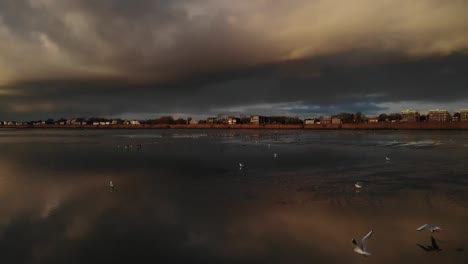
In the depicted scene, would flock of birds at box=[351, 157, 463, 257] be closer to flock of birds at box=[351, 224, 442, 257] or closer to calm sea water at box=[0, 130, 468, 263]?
flock of birds at box=[351, 224, 442, 257]

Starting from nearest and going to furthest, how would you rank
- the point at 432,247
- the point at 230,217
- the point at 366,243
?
1. the point at 366,243
2. the point at 432,247
3. the point at 230,217

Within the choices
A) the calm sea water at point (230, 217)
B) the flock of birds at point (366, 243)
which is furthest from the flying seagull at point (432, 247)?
the calm sea water at point (230, 217)

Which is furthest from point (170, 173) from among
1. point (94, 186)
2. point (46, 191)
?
point (46, 191)

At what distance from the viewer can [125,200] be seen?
12.7 metres

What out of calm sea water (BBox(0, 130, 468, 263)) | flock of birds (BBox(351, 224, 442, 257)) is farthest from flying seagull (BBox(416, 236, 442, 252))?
calm sea water (BBox(0, 130, 468, 263))

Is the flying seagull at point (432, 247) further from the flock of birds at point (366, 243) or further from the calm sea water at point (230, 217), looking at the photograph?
the calm sea water at point (230, 217)

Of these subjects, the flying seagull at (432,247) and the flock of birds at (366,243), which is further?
the flying seagull at (432,247)

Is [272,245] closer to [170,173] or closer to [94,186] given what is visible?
[94,186]

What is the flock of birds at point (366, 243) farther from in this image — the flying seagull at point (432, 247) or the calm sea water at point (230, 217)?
the calm sea water at point (230, 217)

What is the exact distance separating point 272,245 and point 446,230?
14.4 feet

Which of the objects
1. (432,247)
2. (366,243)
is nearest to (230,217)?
(366,243)

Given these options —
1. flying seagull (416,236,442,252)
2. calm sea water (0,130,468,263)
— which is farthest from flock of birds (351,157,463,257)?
calm sea water (0,130,468,263)

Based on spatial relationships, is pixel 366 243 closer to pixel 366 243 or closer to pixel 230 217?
pixel 366 243

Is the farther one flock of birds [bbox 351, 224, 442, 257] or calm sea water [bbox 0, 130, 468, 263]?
calm sea water [bbox 0, 130, 468, 263]
